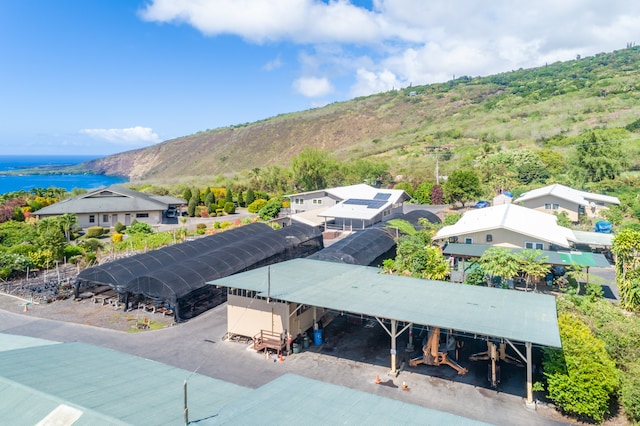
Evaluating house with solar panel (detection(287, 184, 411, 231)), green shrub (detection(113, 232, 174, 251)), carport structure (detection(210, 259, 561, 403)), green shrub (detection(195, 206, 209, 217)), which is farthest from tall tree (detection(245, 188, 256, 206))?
carport structure (detection(210, 259, 561, 403))

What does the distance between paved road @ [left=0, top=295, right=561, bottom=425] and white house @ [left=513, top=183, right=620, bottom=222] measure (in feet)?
123

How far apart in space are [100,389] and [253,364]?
8.38 m

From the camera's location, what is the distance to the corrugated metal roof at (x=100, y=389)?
32.6ft

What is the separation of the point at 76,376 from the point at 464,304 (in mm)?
14816

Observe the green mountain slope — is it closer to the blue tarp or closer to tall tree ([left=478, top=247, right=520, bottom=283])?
the blue tarp

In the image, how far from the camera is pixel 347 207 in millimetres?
49594

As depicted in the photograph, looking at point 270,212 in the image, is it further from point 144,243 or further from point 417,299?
point 417,299

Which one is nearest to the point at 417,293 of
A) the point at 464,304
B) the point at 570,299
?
the point at 464,304

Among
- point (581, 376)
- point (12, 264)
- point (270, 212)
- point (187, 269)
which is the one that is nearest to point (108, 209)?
point (270, 212)

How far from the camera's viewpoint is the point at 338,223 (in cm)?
4912

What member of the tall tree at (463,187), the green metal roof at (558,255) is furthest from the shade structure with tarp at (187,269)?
the tall tree at (463,187)

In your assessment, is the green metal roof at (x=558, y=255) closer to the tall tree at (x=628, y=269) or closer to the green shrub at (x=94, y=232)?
the tall tree at (x=628, y=269)

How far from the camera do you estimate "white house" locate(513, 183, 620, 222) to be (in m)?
46.8

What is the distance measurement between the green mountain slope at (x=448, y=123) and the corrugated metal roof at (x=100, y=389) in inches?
2796
